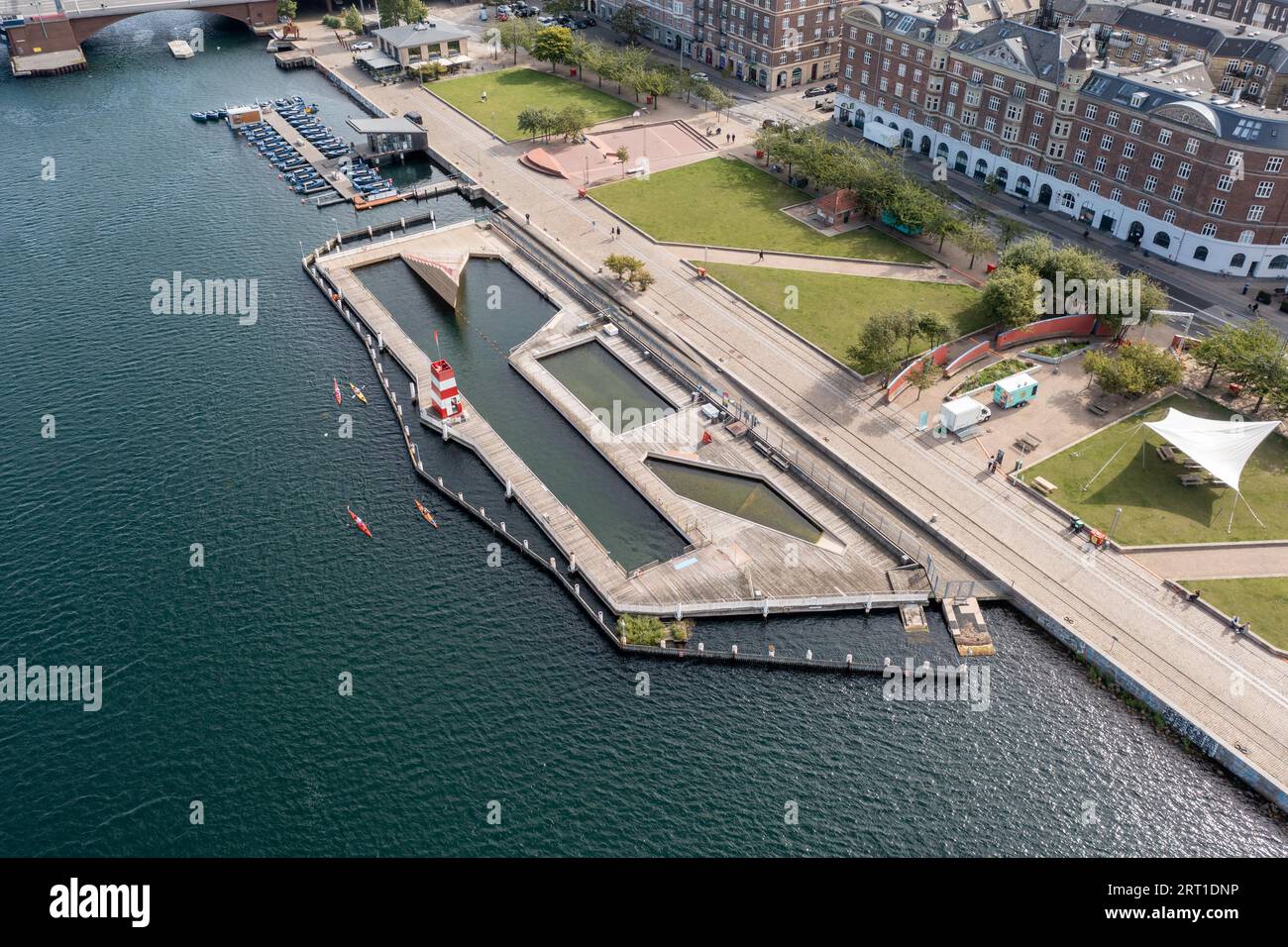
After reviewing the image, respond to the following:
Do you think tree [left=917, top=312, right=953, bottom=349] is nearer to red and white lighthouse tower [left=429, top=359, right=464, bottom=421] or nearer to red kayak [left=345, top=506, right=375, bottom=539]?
red and white lighthouse tower [left=429, top=359, right=464, bottom=421]

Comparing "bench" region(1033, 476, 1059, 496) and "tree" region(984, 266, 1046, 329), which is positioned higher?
"tree" region(984, 266, 1046, 329)

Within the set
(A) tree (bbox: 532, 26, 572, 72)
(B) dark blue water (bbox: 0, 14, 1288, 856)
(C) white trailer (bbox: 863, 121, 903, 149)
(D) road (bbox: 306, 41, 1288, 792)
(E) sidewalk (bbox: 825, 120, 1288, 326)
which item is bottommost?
(B) dark blue water (bbox: 0, 14, 1288, 856)

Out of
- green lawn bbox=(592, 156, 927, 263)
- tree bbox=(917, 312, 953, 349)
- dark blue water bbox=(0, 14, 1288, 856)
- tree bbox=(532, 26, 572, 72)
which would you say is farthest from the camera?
tree bbox=(532, 26, 572, 72)

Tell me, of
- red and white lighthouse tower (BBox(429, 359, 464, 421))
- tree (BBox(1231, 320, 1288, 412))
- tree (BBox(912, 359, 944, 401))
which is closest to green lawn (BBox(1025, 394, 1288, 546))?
tree (BBox(1231, 320, 1288, 412))

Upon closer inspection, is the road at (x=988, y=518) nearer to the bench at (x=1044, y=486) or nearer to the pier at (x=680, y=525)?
the bench at (x=1044, y=486)

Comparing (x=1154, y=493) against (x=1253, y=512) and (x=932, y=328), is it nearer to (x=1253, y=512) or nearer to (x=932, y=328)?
(x=1253, y=512)

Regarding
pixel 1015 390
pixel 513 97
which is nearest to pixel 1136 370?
pixel 1015 390
